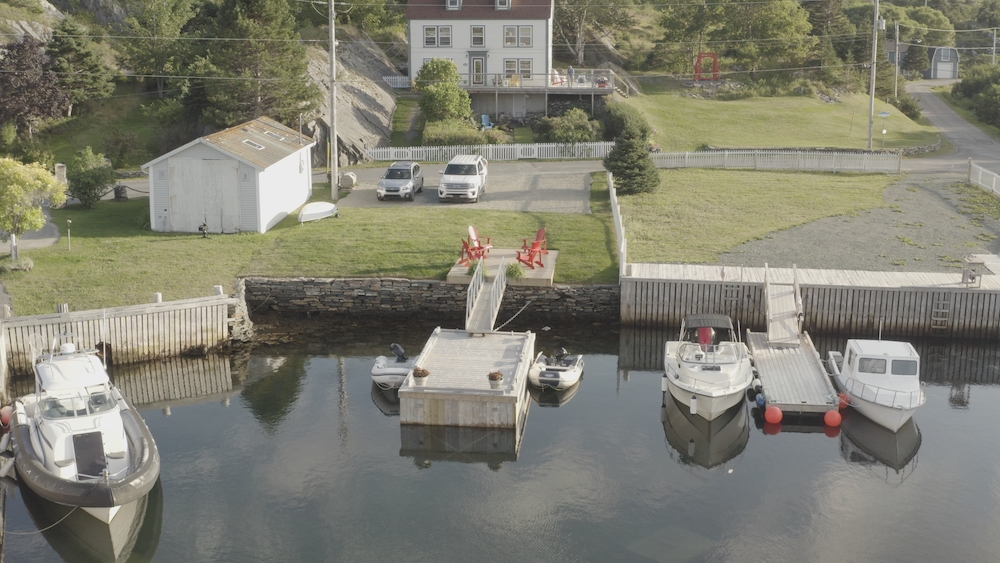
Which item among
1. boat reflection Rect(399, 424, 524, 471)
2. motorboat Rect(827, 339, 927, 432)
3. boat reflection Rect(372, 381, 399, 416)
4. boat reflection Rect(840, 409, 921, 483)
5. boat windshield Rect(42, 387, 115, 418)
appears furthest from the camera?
boat reflection Rect(372, 381, 399, 416)

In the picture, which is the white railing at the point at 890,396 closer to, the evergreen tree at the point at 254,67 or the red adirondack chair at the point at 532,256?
the red adirondack chair at the point at 532,256

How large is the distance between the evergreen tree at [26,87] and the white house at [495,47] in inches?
832

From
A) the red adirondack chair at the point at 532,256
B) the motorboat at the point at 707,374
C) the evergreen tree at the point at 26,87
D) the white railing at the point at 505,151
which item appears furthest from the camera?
the white railing at the point at 505,151

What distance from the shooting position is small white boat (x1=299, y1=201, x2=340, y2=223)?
38719 mm

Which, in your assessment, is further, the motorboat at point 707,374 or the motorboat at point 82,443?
the motorboat at point 707,374

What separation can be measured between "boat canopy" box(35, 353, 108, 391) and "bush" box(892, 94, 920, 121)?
6254 centimetres

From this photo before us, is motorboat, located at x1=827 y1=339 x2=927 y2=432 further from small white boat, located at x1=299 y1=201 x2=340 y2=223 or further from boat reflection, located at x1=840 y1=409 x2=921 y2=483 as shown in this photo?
small white boat, located at x1=299 y1=201 x2=340 y2=223

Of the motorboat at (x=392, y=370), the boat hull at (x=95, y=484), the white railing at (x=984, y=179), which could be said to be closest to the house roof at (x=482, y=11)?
the white railing at (x=984, y=179)

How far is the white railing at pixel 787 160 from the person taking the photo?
4988 cm

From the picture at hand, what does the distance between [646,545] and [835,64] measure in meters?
58.2

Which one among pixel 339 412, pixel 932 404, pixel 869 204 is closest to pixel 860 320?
pixel 932 404

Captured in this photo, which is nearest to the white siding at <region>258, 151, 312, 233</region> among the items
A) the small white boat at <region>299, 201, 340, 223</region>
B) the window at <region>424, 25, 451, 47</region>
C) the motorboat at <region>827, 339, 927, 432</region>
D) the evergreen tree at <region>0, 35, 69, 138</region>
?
the small white boat at <region>299, 201, 340, 223</region>

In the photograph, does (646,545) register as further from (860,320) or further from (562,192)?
(562,192)

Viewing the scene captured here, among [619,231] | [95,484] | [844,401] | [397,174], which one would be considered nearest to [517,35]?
[397,174]
